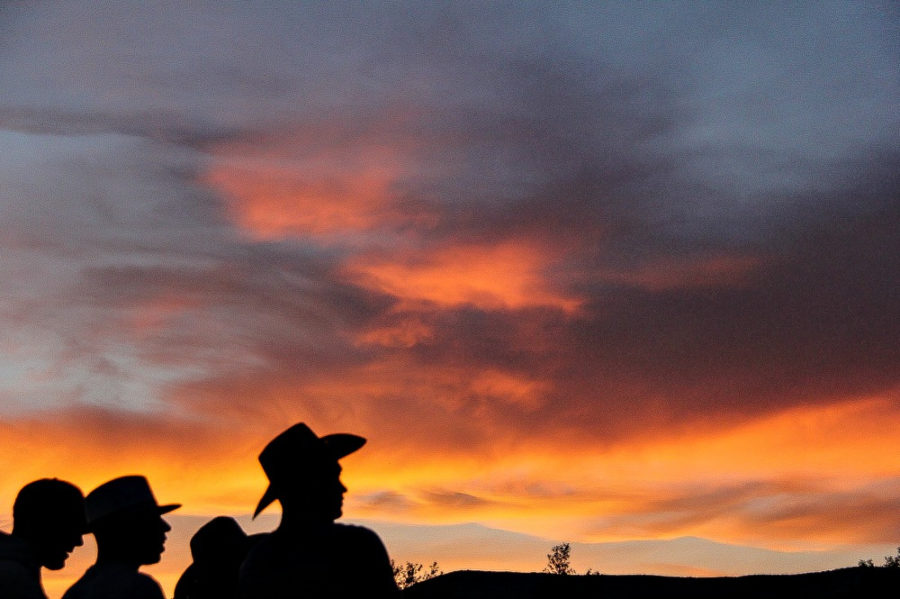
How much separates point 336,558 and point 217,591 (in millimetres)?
3394

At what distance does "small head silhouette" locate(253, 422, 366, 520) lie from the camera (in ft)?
18.6

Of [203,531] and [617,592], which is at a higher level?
[203,531]

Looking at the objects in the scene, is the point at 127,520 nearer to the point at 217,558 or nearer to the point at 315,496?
the point at 315,496

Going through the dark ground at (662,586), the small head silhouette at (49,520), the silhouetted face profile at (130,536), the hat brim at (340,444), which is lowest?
the dark ground at (662,586)

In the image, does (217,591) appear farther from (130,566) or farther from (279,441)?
(279,441)

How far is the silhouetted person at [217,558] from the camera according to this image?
830cm

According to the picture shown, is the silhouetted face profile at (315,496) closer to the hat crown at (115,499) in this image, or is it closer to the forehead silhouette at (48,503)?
the hat crown at (115,499)

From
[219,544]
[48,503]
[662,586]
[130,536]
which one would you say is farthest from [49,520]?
[662,586]

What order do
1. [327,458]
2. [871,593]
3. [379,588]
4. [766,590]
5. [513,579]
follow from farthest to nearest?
[513,579]
[766,590]
[871,593]
[327,458]
[379,588]

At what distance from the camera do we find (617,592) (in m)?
7.01

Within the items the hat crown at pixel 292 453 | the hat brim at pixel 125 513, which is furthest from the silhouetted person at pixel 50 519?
the hat crown at pixel 292 453

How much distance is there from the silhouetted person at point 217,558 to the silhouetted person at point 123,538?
185 centimetres

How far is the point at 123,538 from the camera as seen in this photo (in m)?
6.24

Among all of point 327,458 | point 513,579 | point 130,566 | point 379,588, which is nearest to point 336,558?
point 379,588
